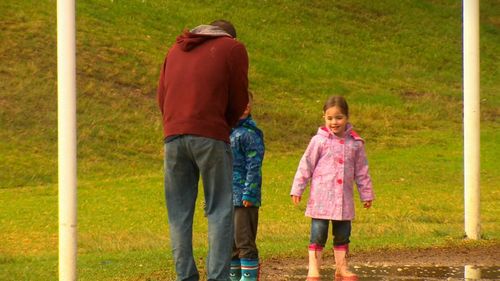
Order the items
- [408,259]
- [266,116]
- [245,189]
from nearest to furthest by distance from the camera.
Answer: [245,189], [408,259], [266,116]

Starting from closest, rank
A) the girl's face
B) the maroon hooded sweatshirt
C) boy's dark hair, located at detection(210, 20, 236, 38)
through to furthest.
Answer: the maroon hooded sweatshirt → boy's dark hair, located at detection(210, 20, 236, 38) → the girl's face

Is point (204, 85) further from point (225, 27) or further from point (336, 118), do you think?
point (336, 118)

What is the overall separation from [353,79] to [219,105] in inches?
919

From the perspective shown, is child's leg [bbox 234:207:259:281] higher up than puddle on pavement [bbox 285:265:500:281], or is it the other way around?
child's leg [bbox 234:207:259:281]

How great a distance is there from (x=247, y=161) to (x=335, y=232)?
104cm

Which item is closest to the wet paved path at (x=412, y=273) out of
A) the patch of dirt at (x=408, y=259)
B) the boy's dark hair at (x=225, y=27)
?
the patch of dirt at (x=408, y=259)

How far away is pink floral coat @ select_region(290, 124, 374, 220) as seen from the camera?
345 inches

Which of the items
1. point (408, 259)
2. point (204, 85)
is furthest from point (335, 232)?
point (204, 85)

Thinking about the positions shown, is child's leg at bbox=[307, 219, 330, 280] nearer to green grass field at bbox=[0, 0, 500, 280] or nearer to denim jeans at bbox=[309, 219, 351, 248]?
denim jeans at bbox=[309, 219, 351, 248]

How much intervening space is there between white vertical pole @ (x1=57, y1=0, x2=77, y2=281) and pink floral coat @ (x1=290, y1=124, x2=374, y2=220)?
1.90m

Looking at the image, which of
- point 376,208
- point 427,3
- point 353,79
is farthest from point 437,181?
point 427,3

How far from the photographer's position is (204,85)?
711cm

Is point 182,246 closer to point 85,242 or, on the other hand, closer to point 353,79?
point 85,242

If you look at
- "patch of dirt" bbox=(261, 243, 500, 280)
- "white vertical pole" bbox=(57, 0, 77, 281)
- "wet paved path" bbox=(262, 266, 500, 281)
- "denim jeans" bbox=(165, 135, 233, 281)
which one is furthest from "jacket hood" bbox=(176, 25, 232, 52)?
"patch of dirt" bbox=(261, 243, 500, 280)
